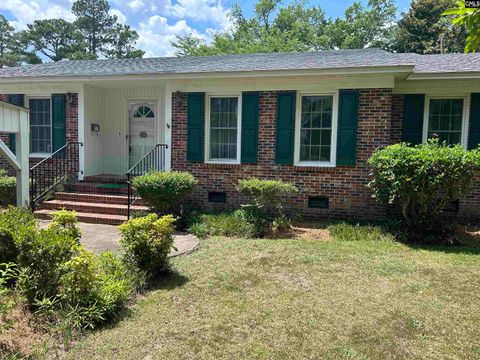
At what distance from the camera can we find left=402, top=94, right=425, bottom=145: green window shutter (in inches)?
319

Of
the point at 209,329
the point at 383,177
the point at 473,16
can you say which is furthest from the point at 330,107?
the point at 473,16

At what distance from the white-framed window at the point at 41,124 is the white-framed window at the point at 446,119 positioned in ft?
30.0

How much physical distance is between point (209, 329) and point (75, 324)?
1137 mm

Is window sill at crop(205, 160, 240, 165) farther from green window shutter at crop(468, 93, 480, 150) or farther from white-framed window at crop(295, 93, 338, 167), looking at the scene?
green window shutter at crop(468, 93, 480, 150)

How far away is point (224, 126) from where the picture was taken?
867 cm

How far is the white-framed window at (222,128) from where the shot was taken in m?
8.59

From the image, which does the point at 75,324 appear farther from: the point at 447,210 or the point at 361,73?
the point at 447,210

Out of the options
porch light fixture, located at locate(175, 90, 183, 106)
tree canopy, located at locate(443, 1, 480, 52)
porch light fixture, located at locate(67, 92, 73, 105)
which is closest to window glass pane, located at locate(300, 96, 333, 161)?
porch light fixture, located at locate(175, 90, 183, 106)

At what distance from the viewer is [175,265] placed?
5055 millimetres

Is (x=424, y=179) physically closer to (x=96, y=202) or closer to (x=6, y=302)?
(x=6, y=302)

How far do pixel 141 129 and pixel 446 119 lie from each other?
7556 millimetres

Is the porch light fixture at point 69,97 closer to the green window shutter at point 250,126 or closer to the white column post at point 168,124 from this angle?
the white column post at point 168,124

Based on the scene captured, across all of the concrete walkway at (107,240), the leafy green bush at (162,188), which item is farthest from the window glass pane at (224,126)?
the concrete walkway at (107,240)

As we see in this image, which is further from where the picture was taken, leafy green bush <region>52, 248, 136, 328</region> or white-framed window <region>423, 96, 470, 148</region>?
white-framed window <region>423, 96, 470, 148</region>
